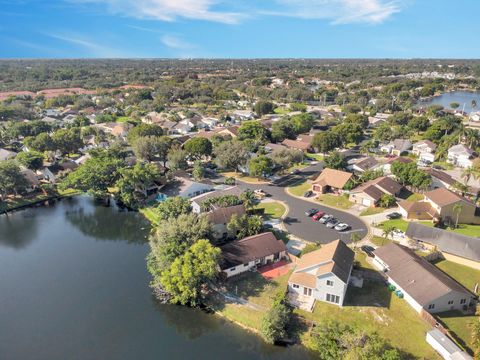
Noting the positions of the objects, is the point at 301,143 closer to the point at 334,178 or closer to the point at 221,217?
the point at 334,178

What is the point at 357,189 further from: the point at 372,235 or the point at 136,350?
the point at 136,350

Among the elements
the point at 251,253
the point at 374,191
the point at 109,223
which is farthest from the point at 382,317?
the point at 109,223

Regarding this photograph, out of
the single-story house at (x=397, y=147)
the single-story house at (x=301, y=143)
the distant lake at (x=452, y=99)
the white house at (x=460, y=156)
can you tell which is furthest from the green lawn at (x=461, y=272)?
the distant lake at (x=452, y=99)

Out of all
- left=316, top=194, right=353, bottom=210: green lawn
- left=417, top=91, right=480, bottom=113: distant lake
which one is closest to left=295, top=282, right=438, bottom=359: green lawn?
left=316, top=194, right=353, bottom=210: green lawn

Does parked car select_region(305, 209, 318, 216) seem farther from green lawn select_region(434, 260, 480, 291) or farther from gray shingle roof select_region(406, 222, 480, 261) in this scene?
green lawn select_region(434, 260, 480, 291)

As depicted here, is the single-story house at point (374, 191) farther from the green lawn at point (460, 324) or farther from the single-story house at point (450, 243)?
the green lawn at point (460, 324)

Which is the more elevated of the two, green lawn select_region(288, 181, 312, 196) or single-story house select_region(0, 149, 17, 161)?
single-story house select_region(0, 149, 17, 161)
